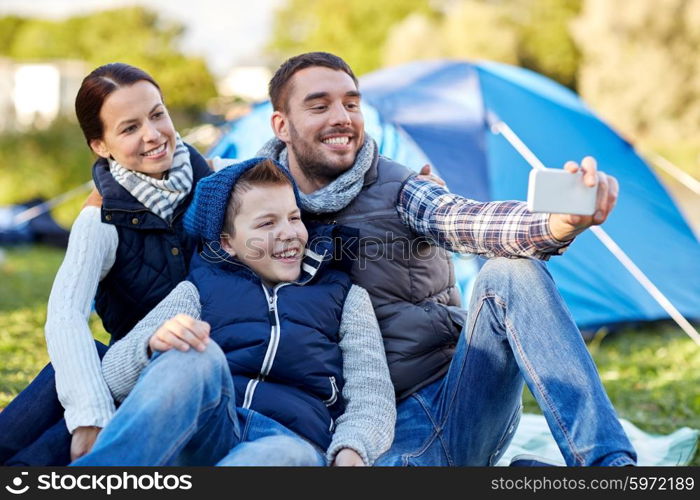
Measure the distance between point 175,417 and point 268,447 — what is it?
0.22m

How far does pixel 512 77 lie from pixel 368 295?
9.23 feet

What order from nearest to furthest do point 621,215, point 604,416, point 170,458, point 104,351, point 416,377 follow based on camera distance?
point 170,458, point 604,416, point 104,351, point 416,377, point 621,215

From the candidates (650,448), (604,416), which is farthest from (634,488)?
(650,448)

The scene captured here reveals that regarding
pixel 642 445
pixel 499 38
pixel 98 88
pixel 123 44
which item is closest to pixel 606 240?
pixel 642 445

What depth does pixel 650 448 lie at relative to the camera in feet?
9.62

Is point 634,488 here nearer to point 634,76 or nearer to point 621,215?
point 621,215

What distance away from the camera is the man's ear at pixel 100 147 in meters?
2.49

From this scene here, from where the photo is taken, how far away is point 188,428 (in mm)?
1752

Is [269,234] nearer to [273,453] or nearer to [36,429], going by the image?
[273,453]

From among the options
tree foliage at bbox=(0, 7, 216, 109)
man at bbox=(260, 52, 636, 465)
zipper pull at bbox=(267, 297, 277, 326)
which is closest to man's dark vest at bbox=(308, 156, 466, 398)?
man at bbox=(260, 52, 636, 465)

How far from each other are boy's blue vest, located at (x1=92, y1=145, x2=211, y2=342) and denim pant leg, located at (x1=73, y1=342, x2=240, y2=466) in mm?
573

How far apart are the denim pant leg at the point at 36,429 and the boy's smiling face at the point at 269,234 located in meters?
0.59

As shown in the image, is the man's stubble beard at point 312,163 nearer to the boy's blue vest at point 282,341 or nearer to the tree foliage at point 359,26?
the boy's blue vest at point 282,341

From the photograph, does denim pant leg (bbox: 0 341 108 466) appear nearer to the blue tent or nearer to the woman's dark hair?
the woman's dark hair
